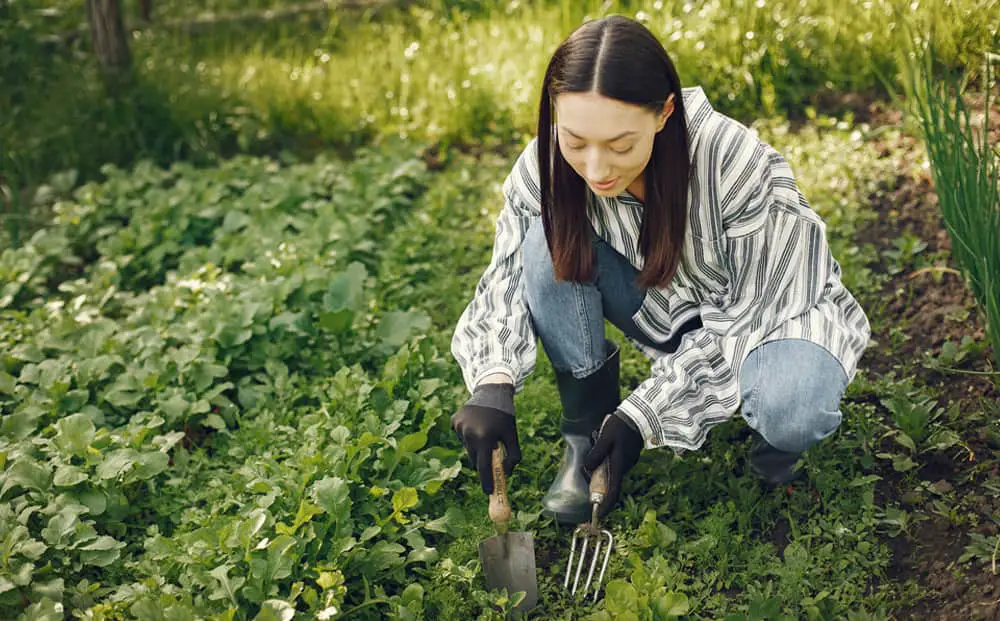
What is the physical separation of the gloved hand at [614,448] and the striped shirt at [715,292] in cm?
2

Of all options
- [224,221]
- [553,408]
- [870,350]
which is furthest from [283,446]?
[870,350]

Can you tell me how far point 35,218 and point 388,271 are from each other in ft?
4.46

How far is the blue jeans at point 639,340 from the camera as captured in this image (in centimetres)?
193

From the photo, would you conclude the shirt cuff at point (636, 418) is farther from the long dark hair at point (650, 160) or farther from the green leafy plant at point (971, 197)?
the green leafy plant at point (971, 197)

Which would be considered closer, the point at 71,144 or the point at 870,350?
the point at 870,350

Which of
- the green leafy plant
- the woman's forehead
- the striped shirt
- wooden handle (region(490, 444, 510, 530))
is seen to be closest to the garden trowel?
wooden handle (region(490, 444, 510, 530))

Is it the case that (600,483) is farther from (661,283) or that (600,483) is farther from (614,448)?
(661,283)

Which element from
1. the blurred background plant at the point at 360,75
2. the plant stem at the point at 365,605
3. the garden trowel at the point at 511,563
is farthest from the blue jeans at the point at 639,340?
the blurred background plant at the point at 360,75

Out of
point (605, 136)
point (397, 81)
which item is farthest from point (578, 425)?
point (397, 81)

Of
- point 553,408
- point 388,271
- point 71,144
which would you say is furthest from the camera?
point 71,144

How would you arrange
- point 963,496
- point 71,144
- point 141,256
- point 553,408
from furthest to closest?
point 71,144, point 141,256, point 553,408, point 963,496

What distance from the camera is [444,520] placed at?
6.94ft

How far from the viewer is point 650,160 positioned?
6.41ft

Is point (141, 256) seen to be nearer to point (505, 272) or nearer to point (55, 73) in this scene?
point (55, 73)
